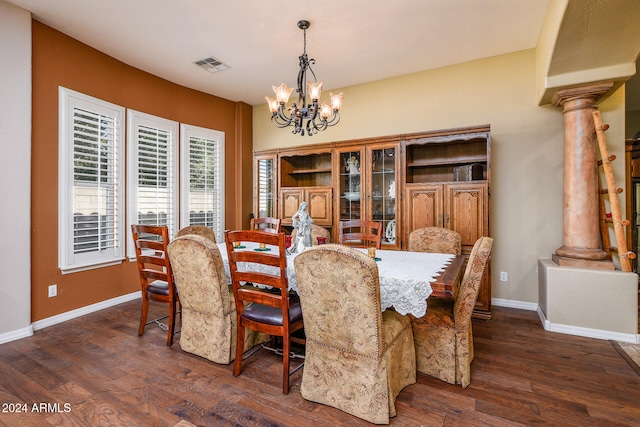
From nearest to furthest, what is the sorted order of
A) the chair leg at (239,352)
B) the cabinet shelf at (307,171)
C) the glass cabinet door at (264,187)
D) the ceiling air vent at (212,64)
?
1. the chair leg at (239,352)
2. the ceiling air vent at (212,64)
3. the cabinet shelf at (307,171)
4. the glass cabinet door at (264,187)

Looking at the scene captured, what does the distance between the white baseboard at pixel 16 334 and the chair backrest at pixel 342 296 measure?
9.51ft

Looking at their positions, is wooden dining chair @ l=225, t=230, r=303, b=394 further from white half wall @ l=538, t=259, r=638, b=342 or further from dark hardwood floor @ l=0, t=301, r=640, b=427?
white half wall @ l=538, t=259, r=638, b=342

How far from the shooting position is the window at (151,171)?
390 centimetres

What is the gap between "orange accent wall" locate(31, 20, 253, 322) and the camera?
3045 millimetres

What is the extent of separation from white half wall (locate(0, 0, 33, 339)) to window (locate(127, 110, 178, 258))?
3.37ft

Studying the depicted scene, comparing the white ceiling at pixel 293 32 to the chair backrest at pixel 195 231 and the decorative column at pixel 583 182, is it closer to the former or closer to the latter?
the decorative column at pixel 583 182

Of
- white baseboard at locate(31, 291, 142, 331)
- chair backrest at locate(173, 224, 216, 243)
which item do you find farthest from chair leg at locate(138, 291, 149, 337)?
white baseboard at locate(31, 291, 142, 331)

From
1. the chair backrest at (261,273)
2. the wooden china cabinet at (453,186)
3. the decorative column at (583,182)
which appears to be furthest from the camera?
the wooden china cabinet at (453,186)

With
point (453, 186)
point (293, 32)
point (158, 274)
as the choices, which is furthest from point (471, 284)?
point (293, 32)

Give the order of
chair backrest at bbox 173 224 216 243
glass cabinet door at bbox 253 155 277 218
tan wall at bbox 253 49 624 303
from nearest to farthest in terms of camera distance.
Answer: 1. chair backrest at bbox 173 224 216 243
2. tan wall at bbox 253 49 624 303
3. glass cabinet door at bbox 253 155 277 218

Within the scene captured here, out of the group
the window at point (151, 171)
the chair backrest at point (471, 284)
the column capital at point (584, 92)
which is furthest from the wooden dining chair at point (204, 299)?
the column capital at point (584, 92)

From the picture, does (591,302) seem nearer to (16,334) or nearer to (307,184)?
(307,184)

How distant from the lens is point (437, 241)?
10.4 ft

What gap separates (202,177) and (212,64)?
5.51 ft
